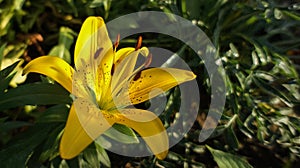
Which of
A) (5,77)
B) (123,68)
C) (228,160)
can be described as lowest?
(228,160)

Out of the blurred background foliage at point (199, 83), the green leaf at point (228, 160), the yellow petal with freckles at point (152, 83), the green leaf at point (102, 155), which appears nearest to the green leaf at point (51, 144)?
the blurred background foliage at point (199, 83)

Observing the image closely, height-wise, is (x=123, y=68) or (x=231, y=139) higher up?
(x=123, y=68)

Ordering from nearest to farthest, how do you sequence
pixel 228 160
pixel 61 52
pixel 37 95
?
pixel 37 95 < pixel 228 160 < pixel 61 52

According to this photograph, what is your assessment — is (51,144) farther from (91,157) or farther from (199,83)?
(199,83)

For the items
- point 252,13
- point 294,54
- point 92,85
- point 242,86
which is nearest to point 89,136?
point 92,85

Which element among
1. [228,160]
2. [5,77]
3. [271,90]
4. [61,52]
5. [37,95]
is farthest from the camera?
[61,52]

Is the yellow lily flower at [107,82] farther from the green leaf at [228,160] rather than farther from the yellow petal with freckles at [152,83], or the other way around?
the green leaf at [228,160]

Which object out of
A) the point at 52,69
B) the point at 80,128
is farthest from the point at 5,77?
the point at 80,128

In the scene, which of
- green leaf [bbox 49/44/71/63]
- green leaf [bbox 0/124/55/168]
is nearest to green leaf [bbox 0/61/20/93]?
green leaf [bbox 0/124/55/168]
